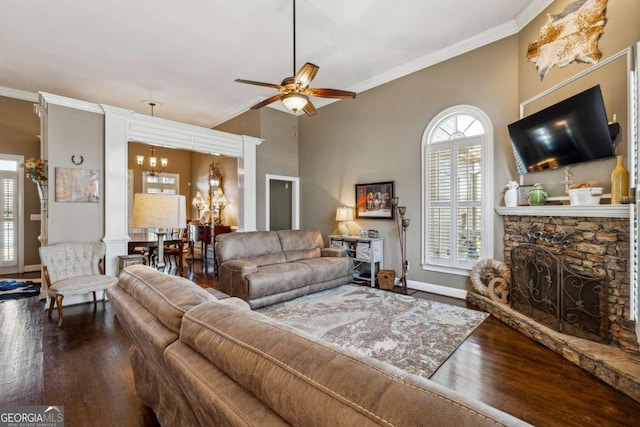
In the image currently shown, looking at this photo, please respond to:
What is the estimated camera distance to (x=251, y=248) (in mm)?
4562

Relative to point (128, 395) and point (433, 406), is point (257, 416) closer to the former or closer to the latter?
point (433, 406)

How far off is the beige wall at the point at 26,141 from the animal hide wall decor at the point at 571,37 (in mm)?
8447

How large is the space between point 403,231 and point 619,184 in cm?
267

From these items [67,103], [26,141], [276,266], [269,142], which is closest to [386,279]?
[276,266]

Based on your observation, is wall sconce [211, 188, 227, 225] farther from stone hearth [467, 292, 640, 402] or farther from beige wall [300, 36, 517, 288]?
stone hearth [467, 292, 640, 402]

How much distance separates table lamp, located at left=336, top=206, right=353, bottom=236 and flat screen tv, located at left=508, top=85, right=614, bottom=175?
2714 millimetres

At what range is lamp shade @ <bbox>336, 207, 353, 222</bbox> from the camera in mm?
5453

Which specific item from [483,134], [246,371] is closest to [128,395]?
[246,371]

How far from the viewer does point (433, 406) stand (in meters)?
0.54

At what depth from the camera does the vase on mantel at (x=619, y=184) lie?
2.44 metres

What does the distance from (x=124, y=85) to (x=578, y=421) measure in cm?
714

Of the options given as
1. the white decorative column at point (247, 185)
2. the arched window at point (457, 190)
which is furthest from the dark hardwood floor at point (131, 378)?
the white decorative column at point (247, 185)

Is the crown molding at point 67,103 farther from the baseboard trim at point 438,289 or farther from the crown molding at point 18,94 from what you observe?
the baseboard trim at point 438,289

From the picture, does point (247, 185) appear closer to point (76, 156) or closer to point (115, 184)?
point (115, 184)
